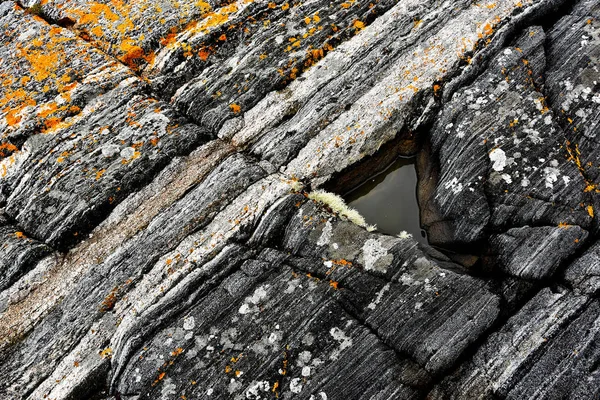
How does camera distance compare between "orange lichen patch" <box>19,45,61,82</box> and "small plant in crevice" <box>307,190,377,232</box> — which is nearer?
"small plant in crevice" <box>307,190,377,232</box>

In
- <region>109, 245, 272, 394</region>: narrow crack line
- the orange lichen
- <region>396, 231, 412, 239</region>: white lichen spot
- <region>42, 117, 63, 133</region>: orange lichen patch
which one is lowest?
<region>396, 231, 412, 239</region>: white lichen spot

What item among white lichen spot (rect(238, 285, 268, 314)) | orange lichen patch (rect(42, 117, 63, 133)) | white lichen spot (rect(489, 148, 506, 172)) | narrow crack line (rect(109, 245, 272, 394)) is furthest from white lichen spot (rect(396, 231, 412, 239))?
orange lichen patch (rect(42, 117, 63, 133))

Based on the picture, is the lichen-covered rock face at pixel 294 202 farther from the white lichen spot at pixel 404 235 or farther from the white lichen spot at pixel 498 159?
the white lichen spot at pixel 404 235

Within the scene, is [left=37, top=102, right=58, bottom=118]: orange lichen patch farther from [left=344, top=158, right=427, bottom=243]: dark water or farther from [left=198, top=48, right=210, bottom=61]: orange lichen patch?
[left=344, top=158, right=427, bottom=243]: dark water

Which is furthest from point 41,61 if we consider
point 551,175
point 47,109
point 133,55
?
point 551,175

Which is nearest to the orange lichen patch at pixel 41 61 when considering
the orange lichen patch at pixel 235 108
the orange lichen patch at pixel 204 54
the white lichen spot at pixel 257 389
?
the orange lichen patch at pixel 204 54

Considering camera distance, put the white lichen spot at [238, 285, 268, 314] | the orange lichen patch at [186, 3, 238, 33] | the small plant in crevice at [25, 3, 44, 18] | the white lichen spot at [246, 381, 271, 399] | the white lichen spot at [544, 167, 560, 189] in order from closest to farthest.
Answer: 1. the white lichen spot at [246, 381, 271, 399]
2. the white lichen spot at [238, 285, 268, 314]
3. the white lichen spot at [544, 167, 560, 189]
4. the orange lichen patch at [186, 3, 238, 33]
5. the small plant in crevice at [25, 3, 44, 18]

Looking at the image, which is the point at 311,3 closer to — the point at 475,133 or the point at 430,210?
the point at 475,133
